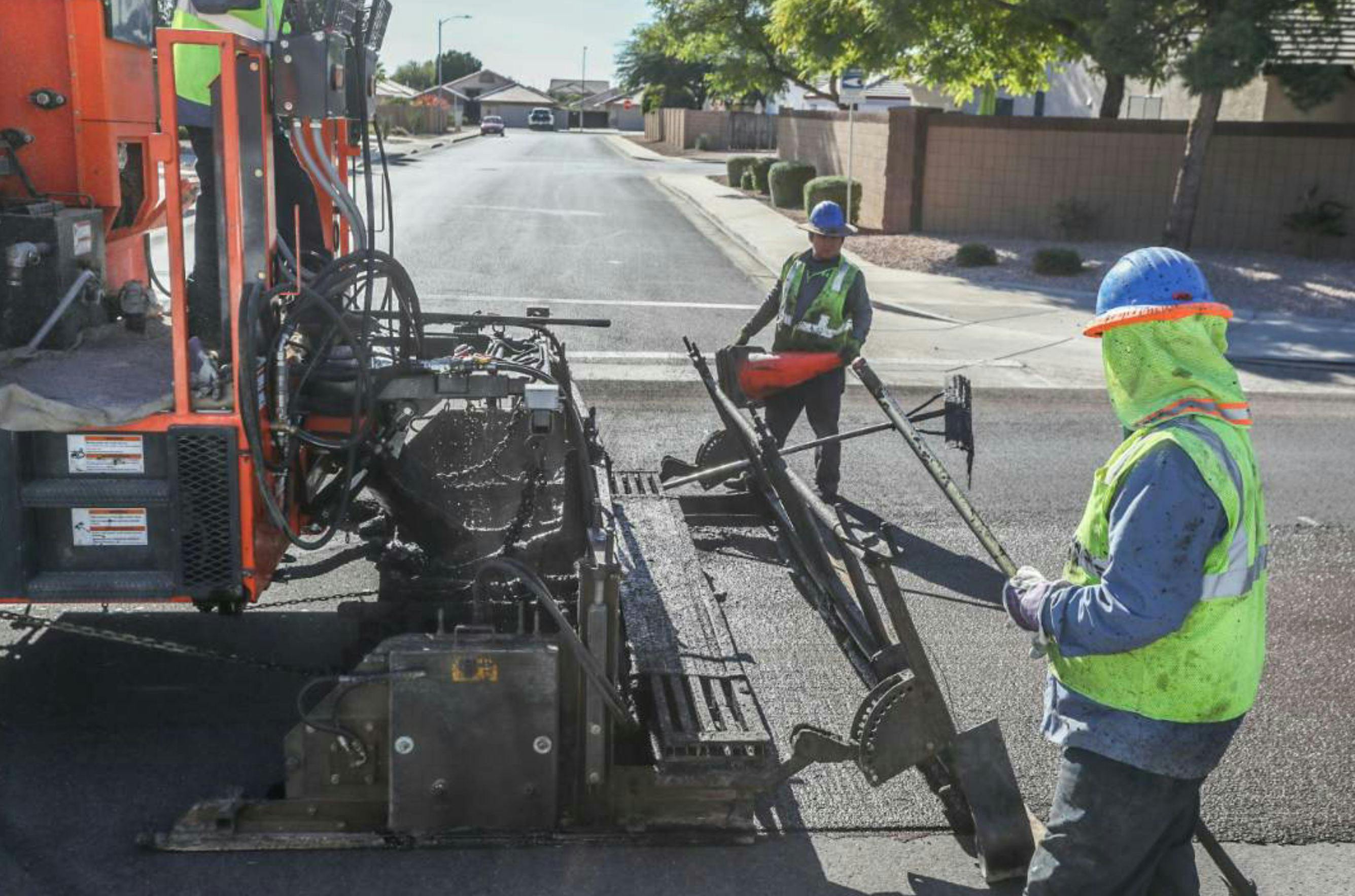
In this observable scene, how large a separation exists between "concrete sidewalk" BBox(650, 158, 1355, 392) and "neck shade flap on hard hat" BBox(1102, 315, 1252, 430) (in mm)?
9497

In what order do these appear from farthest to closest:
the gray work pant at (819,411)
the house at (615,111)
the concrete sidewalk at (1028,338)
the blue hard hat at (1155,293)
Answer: the house at (615,111) < the concrete sidewalk at (1028,338) < the gray work pant at (819,411) < the blue hard hat at (1155,293)

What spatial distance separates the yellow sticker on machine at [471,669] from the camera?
438 centimetres

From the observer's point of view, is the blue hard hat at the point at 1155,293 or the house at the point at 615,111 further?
the house at the point at 615,111

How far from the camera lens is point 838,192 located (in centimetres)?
2650

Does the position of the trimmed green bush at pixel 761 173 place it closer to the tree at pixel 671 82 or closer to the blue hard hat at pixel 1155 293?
the blue hard hat at pixel 1155 293

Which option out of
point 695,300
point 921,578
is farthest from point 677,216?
point 921,578

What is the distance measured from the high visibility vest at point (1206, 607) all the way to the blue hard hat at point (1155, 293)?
10.3 inches

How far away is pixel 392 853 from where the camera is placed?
4.54m

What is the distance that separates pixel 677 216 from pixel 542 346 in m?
24.2

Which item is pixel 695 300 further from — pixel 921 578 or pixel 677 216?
pixel 677 216

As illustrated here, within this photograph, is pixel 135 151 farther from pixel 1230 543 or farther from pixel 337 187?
pixel 1230 543

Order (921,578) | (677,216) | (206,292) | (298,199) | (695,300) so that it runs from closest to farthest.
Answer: (206,292), (298,199), (921,578), (695,300), (677,216)

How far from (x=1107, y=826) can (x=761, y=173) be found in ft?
108

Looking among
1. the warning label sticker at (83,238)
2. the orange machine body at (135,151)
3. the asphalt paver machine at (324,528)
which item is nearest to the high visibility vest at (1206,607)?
the asphalt paver machine at (324,528)
